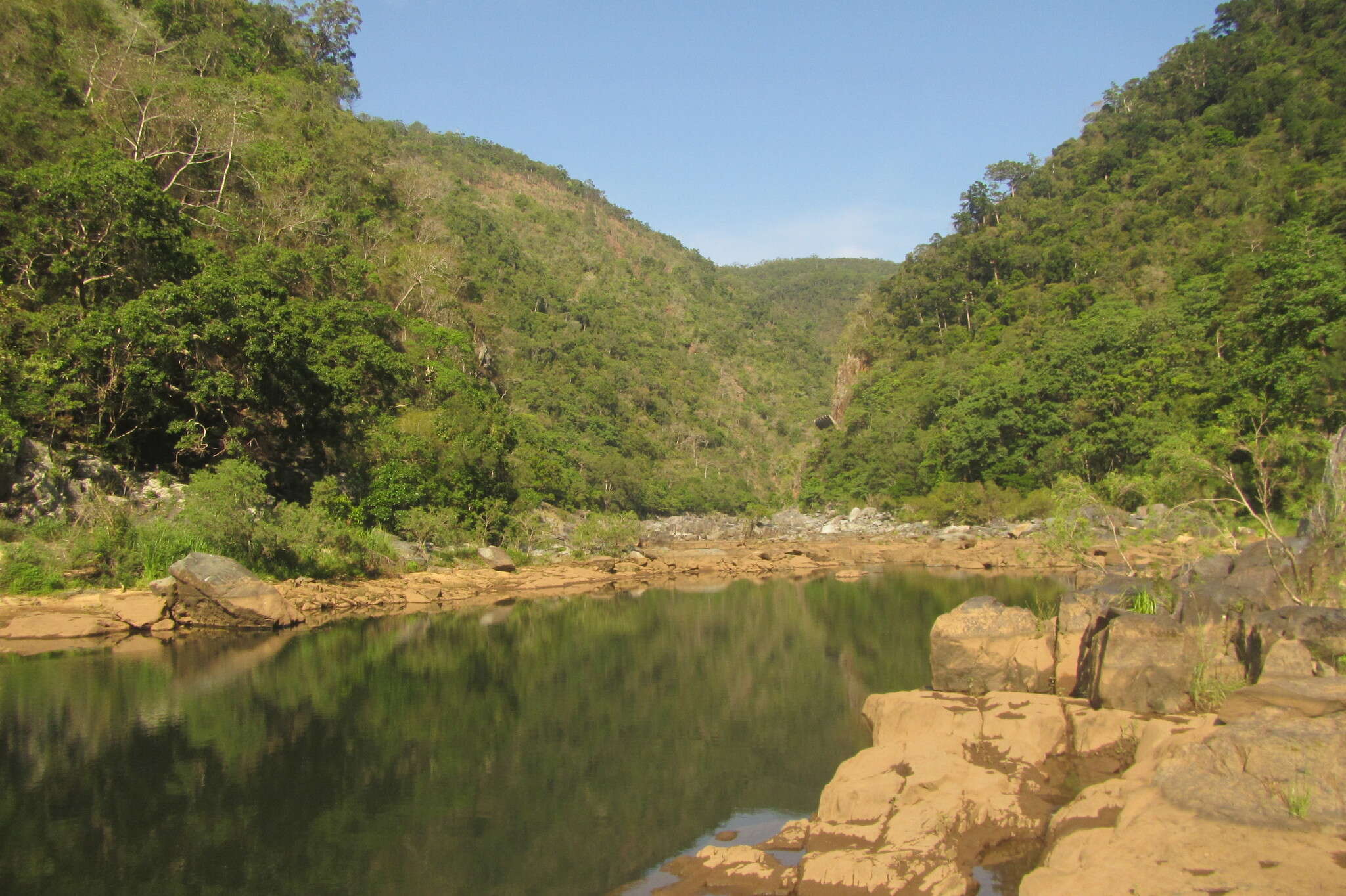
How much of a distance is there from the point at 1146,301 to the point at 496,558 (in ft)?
140

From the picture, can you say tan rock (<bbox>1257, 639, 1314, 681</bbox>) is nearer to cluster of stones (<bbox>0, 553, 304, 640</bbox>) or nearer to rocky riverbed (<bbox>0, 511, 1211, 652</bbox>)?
rocky riverbed (<bbox>0, 511, 1211, 652</bbox>)

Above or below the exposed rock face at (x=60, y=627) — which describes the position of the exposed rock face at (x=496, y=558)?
below

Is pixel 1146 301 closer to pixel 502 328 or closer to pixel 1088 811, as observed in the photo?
pixel 502 328

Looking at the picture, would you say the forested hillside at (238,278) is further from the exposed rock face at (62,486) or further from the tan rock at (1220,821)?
the tan rock at (1220,821)

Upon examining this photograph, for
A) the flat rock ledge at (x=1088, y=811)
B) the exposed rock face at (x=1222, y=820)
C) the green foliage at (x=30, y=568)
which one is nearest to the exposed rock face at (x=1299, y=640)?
the flat rock ledge at (x=1088, y=811)

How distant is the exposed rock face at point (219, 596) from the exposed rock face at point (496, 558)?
11231 millimetres

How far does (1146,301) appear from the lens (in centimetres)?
5081

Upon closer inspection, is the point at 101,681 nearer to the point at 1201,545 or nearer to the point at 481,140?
the point at 1201,545

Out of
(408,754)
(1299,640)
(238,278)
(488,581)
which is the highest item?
(238,278)

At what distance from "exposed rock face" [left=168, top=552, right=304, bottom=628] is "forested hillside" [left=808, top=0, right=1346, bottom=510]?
1863 centimetres

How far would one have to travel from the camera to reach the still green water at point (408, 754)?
25.2 ft

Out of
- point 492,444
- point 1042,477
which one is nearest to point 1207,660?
point 492,444

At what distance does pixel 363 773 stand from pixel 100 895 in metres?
3.27

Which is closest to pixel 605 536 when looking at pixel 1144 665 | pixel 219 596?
pixel 219 596
